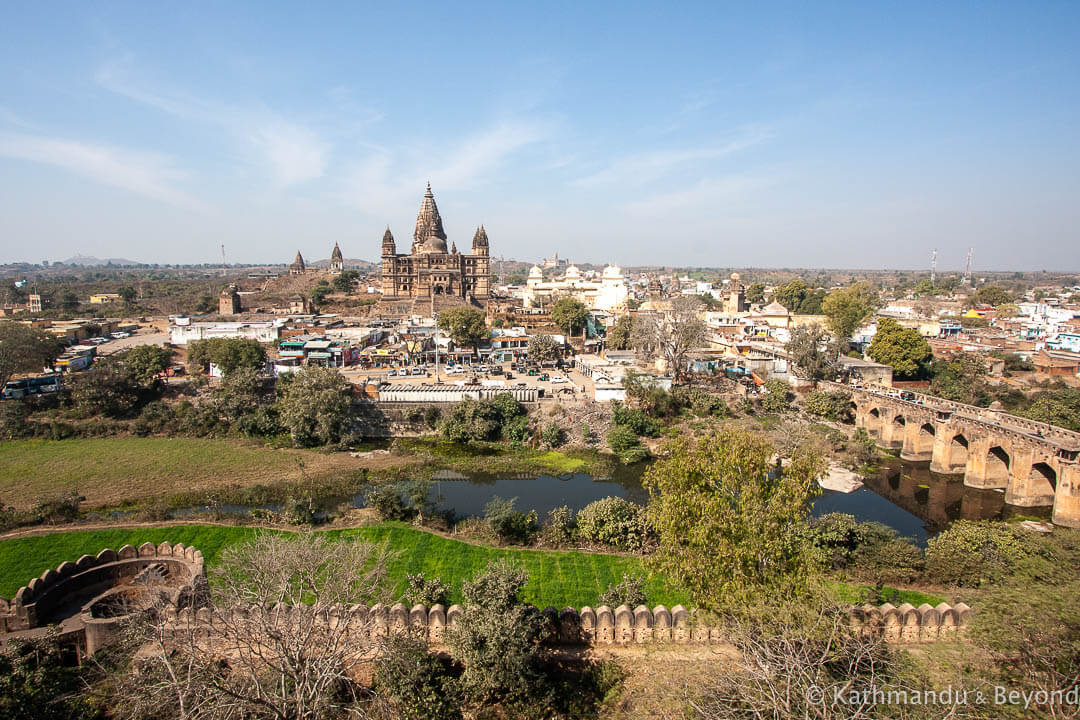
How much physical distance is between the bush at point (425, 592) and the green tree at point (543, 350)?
84.9 feet

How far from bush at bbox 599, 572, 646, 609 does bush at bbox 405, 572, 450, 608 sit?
3.33 metres

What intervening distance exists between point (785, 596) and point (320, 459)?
2064 centimetres

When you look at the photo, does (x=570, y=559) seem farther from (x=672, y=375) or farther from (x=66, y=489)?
(x=672, y=375)

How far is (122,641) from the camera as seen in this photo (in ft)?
34.1

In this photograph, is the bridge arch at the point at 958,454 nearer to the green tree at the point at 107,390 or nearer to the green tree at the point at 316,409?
the green tree at the point at 316,409

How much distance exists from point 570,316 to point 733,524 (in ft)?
126

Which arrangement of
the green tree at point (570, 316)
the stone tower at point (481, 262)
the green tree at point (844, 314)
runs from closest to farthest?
the green tree at point (844, 314) → the green tree at point (570, 316) → the stone tower at point (481, 262)

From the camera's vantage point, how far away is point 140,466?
2309 centimetres

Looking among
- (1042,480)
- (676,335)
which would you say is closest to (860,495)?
(1042,480)

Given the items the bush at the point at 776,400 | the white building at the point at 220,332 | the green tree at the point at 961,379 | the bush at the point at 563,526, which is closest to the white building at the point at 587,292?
the white building at the point at 220,332

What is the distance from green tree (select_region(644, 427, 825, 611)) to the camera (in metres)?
9.28

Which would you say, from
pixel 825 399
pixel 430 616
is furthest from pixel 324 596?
pixel 825 399

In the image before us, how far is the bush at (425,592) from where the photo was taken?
1178cm

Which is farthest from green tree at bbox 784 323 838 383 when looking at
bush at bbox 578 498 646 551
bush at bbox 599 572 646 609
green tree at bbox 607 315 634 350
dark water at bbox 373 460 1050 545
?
bush at bbox 599 572 646 609
